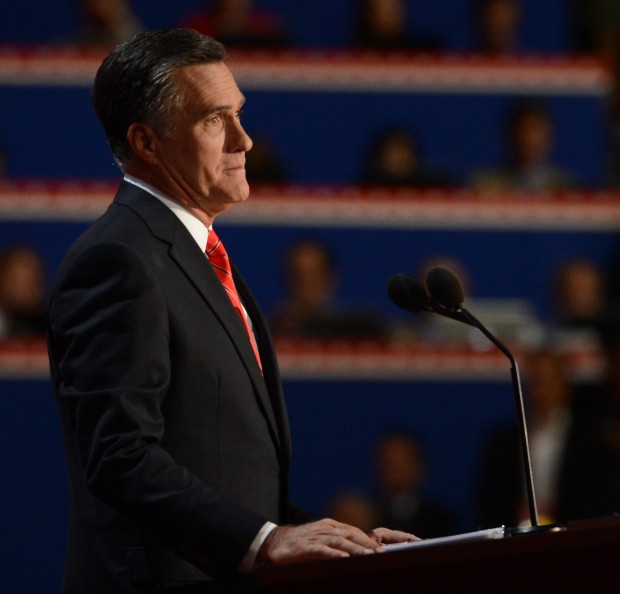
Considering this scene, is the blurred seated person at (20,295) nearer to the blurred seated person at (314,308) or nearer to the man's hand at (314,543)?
the blurred seated person at (314,308)

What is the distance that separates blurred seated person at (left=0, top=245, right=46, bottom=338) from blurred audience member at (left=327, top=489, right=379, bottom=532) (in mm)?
1044

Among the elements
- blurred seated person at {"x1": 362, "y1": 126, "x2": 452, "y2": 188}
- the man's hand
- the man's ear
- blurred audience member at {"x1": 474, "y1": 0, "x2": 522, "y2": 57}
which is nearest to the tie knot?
the man's ear

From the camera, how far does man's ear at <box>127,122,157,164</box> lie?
57.7 inches

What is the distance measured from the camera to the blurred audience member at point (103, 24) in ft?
16.0

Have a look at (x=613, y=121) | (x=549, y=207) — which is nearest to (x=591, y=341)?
(x=549, y=207)

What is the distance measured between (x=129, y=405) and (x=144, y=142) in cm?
34

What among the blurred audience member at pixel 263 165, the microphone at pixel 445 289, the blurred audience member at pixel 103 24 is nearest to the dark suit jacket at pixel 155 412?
the microphone at pixel 445 289

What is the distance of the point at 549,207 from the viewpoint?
4.75 meters

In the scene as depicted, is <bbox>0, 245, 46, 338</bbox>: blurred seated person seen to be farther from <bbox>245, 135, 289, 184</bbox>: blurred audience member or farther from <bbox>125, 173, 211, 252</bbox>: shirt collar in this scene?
<bbox>125, 173, 211, 252</bbox>: shirt collar

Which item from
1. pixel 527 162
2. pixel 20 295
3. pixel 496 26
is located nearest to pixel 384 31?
pixel 496 26

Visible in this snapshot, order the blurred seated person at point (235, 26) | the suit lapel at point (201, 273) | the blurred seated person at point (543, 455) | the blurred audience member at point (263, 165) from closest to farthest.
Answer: the suit lapel at point (201, 273) → the blurred seated person at point (543, 455) → the blurred audience member at point (263, 165) → the blurred seated person at point (235, 26)

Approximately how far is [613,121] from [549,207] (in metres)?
0.73

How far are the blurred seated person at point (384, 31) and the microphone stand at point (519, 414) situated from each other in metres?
3.60

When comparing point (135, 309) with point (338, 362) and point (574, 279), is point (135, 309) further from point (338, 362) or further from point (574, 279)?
point (574, 279)
